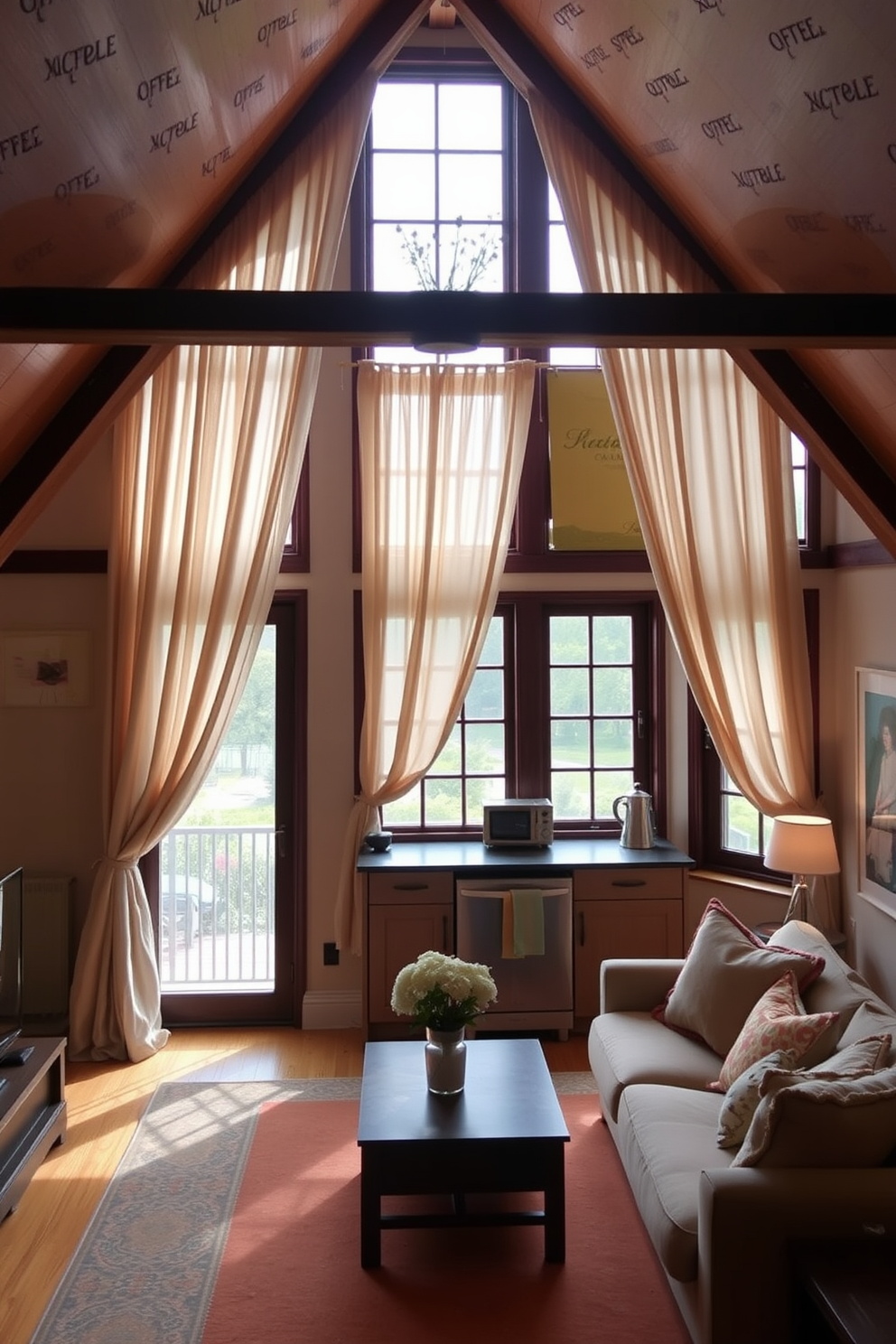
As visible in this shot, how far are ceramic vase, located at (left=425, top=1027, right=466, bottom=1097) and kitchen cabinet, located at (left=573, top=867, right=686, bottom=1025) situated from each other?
1707 mm

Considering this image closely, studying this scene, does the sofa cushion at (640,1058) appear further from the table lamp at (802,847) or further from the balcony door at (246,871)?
the balcony door at (246,871)

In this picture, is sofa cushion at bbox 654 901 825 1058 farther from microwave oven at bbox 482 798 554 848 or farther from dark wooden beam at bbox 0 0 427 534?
dark wooden beam at bbox 0 0 427 534

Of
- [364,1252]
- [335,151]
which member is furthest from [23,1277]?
[335,151]

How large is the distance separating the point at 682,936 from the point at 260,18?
422 centimetres

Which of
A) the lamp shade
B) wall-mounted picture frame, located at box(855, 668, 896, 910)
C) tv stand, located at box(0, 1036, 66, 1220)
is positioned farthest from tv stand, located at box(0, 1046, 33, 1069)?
wall-mounted picture frame, located at box(855, 668, 896, 910)

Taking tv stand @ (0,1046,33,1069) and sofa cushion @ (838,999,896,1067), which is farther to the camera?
tv stand @ (0,1046,33,1069)

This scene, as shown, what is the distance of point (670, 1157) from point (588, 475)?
137 inches

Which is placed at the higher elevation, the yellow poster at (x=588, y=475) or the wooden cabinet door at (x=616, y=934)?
the yellow poster at (x=588, y=475)

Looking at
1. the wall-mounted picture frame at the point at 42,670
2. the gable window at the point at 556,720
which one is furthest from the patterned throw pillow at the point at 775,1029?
the wall-mounted picture frame at the point at 42,670

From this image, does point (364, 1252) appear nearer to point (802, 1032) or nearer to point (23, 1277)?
point (23, 1277)

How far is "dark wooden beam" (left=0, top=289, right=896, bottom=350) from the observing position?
10.2 ft

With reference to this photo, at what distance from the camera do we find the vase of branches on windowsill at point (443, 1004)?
4.05 metres

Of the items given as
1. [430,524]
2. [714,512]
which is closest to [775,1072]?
[714,512]

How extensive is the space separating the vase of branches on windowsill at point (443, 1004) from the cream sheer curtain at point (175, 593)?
79.3 inches
